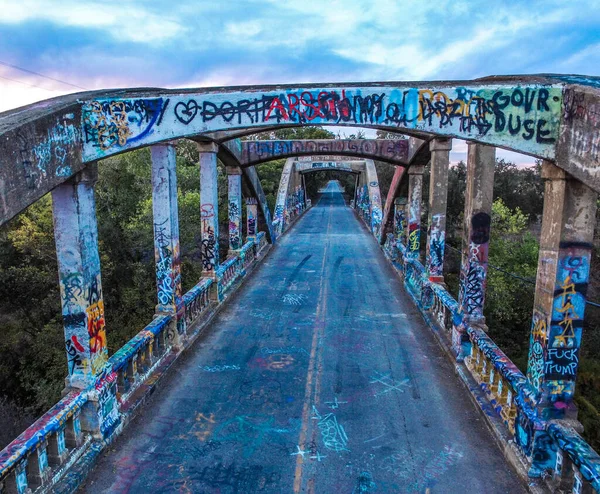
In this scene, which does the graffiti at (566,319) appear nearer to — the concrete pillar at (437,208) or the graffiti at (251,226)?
the concrete pillar at (437,208)

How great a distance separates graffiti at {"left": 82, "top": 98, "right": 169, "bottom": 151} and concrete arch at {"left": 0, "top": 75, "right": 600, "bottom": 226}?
0.04 feet

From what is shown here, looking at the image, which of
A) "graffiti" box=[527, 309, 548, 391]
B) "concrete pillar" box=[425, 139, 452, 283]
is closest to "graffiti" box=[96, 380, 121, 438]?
"graffiti" box=[527, 309, 548, 391]

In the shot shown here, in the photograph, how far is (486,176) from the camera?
7.58 metres

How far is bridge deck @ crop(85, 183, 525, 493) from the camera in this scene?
5.29 metres

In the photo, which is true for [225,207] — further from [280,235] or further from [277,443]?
[277,443]

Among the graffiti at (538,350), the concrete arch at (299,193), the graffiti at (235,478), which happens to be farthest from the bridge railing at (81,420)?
the concrete arch at (299,193)

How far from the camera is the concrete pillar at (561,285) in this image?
187 inches

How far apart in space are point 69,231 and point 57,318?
15184 millimetres

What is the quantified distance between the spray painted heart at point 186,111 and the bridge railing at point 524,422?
5220 mm

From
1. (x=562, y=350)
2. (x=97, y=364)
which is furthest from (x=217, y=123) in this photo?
(x=562, y=350)

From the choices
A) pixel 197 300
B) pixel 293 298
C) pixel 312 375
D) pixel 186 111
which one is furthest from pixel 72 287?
pixel 293 298

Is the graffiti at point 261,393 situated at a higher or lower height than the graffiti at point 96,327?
lower

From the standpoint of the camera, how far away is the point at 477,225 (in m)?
7.69

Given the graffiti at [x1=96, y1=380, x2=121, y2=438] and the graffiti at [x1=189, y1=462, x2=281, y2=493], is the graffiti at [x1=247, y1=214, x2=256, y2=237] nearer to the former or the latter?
the graffiti at [x1=96, y1=380, x2=121, y2=438]
